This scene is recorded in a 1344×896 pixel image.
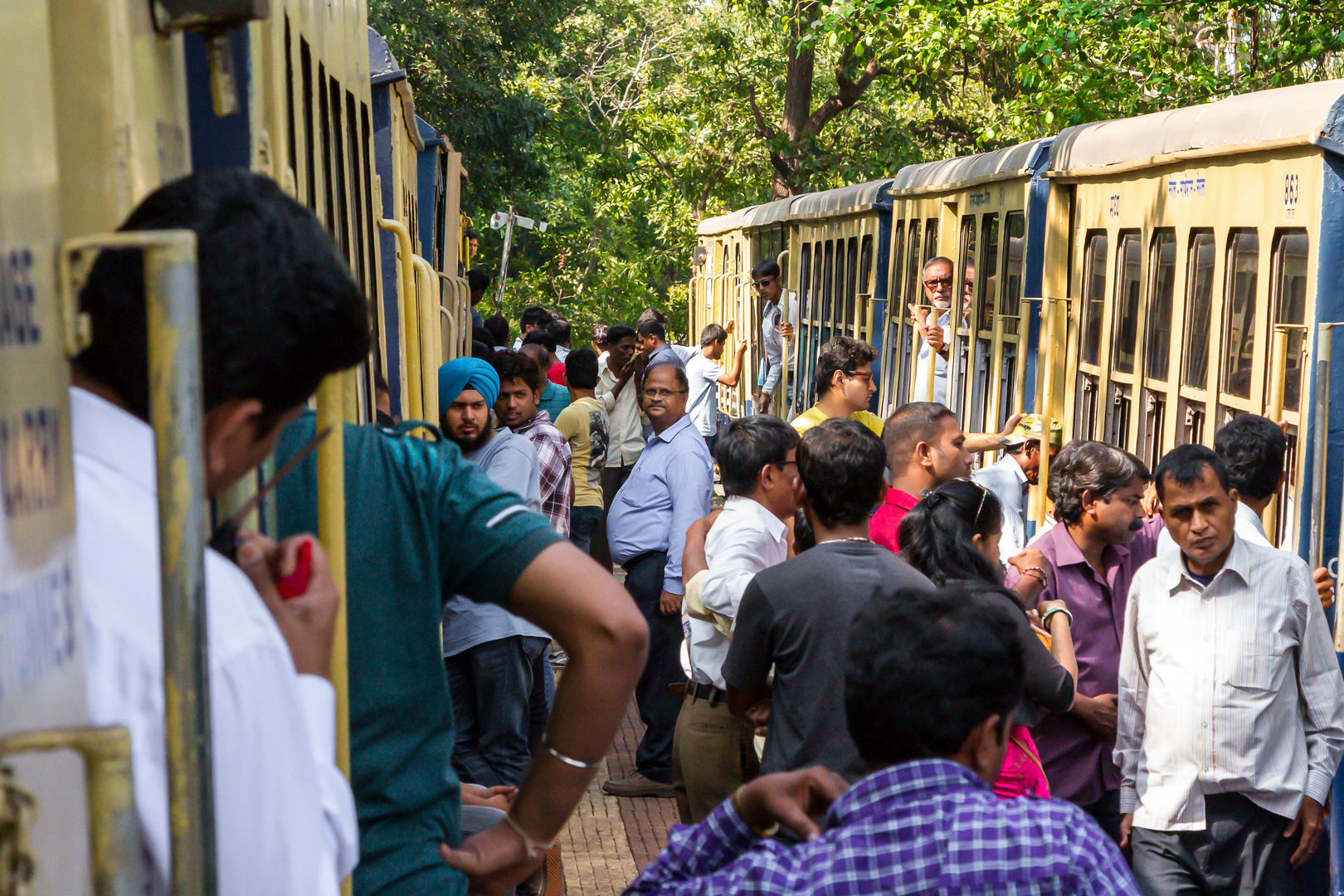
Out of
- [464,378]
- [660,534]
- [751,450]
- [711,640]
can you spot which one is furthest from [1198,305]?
[464,378]

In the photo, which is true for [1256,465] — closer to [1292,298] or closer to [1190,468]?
[1190,468]

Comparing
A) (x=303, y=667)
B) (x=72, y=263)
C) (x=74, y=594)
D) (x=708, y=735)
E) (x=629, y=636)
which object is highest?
(x=72, y=263)

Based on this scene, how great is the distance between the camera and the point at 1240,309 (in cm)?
534

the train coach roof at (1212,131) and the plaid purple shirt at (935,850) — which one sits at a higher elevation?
the train coach roof at (1212,131)

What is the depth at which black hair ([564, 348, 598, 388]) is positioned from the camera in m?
8.44

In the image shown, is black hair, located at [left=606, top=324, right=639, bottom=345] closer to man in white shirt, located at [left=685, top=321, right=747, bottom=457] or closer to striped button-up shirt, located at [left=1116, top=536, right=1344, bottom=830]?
man in white shirt, located at [left=685, top=321, right=747, bottom=457]

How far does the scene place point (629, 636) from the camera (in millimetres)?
1832

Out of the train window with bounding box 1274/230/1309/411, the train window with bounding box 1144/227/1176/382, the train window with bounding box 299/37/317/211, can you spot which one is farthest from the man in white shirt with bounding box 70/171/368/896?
the train window with bounding box 1144/227/1176/382

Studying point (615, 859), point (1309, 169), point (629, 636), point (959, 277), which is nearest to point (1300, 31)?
point (959, 277)

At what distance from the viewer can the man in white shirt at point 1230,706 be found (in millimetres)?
3758

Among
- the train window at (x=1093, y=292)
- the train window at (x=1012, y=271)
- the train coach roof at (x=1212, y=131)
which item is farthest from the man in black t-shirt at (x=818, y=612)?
the train window at (x=1012, y=271)

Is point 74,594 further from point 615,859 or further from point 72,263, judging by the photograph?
point 615,859

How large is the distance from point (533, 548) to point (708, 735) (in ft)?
8.15

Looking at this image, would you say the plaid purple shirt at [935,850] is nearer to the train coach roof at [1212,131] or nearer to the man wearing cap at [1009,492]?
the man wearing cap at [1009,492]
